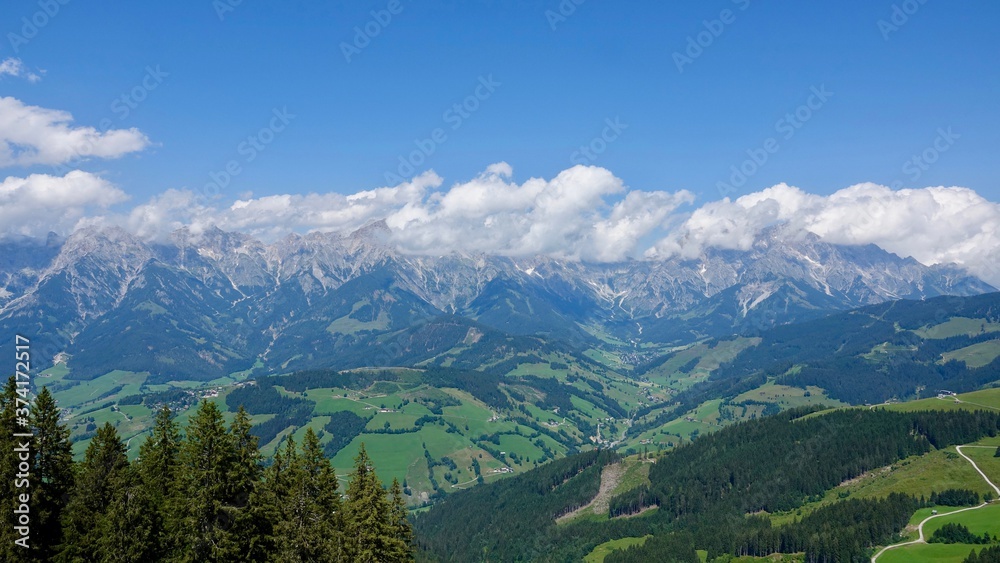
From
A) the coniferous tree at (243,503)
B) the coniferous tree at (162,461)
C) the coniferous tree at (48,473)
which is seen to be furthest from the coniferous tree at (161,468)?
the coniferous tree at (243,503)

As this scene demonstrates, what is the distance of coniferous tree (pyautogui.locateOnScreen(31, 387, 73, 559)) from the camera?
39.9 metres

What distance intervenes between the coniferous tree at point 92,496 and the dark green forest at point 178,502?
7 cm

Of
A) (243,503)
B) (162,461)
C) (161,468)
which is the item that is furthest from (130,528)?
(243,503)

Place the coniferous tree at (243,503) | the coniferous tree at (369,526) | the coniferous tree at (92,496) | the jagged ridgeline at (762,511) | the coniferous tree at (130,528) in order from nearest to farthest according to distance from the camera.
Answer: the coniferous tree at (243,503) → the coniferous tree at (130,528) → the coniferous tree at (92,496) → the coniferous tree at (369,526) → the jagged ridgeline at (762,511)

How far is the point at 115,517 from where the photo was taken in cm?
3891

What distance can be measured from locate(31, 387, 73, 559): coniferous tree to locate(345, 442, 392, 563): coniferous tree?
743 inches

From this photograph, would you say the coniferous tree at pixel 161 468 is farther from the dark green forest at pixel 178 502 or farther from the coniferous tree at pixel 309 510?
the coniferous tree at pixel 309 510

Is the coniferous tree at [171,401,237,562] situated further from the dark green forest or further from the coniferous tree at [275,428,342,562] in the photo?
the coniferous tree at [275,428,342,562]

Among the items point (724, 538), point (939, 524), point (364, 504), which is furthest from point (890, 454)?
point (364, 504)

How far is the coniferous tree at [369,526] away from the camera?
42.7 m

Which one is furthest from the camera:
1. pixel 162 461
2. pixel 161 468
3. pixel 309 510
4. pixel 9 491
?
pixel 162 461

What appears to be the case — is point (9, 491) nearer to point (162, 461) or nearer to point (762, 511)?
point (162, 461)

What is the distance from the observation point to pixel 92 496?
41.4 m

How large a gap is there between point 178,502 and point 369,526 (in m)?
12.5
